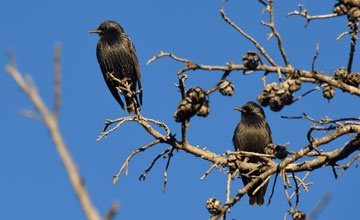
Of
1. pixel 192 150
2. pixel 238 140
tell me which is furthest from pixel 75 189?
pixel 238 140

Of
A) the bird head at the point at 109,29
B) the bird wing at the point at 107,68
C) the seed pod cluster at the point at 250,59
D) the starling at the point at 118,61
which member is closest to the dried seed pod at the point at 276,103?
the seed pod cluster at the point at 250,59

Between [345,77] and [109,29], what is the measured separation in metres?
5.82

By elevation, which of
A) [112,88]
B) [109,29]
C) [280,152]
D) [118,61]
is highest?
[109,29]

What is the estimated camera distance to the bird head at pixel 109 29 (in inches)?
340

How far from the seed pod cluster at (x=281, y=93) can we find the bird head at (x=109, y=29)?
573 cm

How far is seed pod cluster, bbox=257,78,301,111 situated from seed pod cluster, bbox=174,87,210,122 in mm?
504

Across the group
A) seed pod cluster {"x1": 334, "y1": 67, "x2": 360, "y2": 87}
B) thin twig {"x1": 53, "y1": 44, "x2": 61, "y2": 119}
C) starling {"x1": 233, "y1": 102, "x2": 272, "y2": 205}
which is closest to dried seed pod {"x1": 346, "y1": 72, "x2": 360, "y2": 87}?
seed pod cluster {"x1": 334, "y1": 67, "x2": 360, "y2": 87}

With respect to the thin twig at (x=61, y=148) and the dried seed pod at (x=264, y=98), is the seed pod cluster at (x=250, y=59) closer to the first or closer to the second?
the dried seed pod at (x=264, y=98)

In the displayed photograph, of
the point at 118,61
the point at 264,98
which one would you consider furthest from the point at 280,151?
the point at 118,61

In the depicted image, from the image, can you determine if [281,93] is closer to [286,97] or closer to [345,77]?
[286,97]

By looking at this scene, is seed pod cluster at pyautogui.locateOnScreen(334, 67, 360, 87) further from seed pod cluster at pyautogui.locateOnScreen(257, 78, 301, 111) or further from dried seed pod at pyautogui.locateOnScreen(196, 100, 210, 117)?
dried seed pod at pyautogui.locateOnScreen(196, 100, 210, 117)

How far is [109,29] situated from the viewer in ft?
28.6

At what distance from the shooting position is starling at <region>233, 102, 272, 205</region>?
22.1ft

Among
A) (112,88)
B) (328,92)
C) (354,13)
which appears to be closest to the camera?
(354,13)
